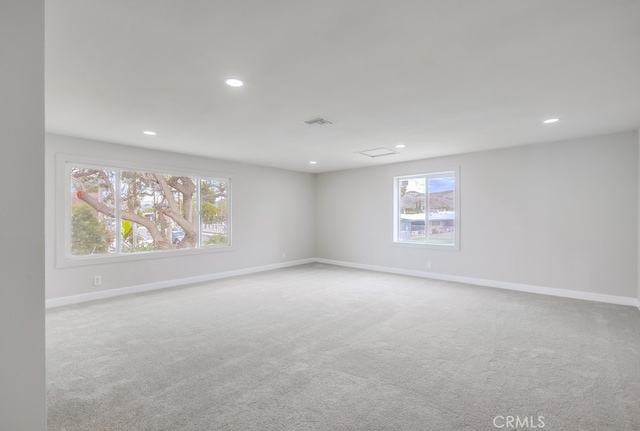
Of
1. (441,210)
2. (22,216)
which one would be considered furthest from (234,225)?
(22,216)

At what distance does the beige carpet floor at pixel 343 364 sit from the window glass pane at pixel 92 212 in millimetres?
890

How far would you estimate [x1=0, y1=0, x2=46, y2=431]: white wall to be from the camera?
4.09ft

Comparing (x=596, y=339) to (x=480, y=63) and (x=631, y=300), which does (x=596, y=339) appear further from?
(x=480, y=63)

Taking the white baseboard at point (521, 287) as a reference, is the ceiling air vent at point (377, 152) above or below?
above

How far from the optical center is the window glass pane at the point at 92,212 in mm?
4605

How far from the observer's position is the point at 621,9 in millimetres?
1735

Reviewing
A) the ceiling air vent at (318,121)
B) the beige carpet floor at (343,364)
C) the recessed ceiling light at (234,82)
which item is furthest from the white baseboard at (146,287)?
the recessed ceiling light at (234,82)

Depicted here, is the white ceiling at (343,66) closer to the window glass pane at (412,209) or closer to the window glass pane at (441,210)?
the window glass pane at (441,210)

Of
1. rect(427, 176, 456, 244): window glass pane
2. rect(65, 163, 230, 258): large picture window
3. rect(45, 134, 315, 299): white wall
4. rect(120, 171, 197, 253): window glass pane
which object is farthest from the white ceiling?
rect(427, 176, 456, 244): window glass pane

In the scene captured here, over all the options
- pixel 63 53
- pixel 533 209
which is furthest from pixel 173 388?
pixel 533 209

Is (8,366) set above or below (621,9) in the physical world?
below

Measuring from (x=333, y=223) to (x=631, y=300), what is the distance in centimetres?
536

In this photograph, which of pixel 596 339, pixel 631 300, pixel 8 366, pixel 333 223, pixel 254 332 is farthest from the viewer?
pixel 333 223

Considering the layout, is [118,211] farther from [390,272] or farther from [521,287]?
[521,287]
